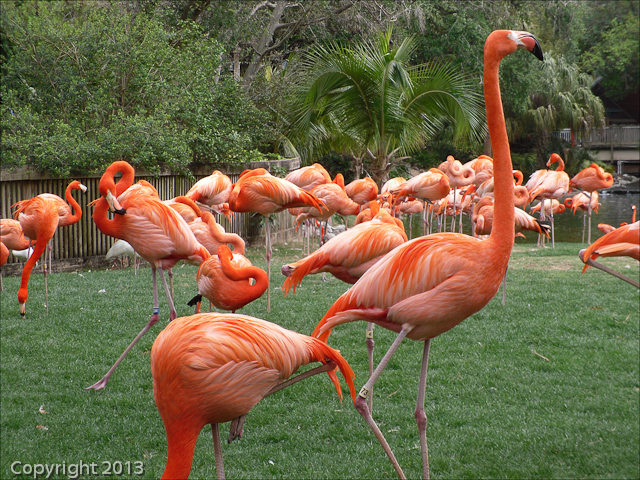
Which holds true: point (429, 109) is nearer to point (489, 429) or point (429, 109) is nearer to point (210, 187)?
point (210, 187)

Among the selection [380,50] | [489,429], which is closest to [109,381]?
[489,429]

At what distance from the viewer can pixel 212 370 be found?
215cm

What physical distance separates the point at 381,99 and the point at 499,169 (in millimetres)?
8368

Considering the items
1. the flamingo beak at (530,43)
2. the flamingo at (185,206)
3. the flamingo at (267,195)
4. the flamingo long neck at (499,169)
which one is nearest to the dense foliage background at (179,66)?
the flamingo at (185,206)

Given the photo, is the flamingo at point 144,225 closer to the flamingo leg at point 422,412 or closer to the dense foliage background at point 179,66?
the flamingo leg at point 422,412

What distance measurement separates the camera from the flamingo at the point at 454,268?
7.66 feet

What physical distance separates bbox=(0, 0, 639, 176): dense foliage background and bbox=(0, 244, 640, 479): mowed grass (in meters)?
3.15

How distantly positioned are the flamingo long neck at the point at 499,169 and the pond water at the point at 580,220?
10.4 metres

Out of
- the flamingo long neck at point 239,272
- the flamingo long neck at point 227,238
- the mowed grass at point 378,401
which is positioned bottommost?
the mowed grass at point 378,401

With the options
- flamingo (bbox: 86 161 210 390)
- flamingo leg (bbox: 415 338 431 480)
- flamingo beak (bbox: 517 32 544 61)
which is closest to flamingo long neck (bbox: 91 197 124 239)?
flamingo (bbox: 86 161 210 390)

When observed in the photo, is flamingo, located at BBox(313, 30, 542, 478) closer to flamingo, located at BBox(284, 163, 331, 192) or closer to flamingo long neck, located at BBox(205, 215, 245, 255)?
flamingo long neck, located at BBox(205, 215, 245, 255)

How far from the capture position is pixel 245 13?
1270 centimetres

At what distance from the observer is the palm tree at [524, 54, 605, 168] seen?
23.7m

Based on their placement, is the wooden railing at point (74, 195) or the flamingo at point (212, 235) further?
the wooden railing at point (74, 195)
